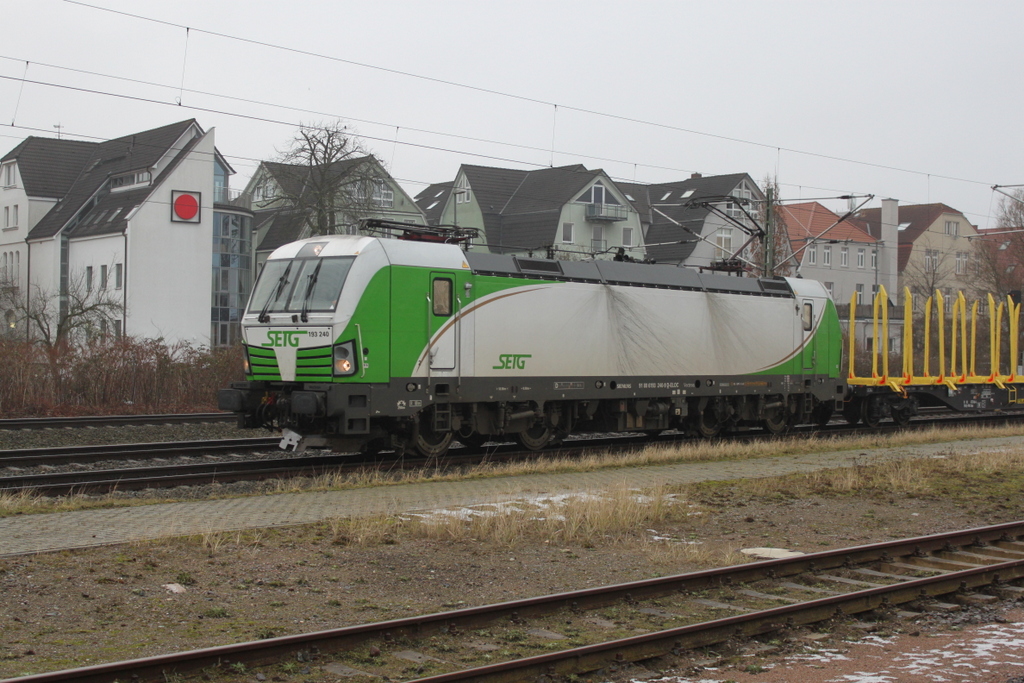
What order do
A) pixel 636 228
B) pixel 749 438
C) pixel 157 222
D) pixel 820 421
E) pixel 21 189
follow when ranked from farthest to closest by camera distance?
pixel 636 228 < pixel 21 189 < pixel 157 222 < pixel 820 421 < pixel 749 438

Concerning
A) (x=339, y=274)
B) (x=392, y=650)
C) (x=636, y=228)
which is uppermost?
(x=636, y=228)

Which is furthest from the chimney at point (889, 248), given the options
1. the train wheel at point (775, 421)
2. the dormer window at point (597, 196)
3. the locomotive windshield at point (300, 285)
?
the locomotive windshield at point (300, 285)

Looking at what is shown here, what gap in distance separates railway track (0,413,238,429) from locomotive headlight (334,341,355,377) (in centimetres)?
882

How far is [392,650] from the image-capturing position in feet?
20.9

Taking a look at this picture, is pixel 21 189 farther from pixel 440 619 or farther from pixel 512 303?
pixel 440 619

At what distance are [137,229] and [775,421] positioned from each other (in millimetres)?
34061

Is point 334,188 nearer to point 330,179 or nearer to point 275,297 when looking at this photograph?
point 330,179

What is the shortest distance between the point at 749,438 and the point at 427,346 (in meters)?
8.34

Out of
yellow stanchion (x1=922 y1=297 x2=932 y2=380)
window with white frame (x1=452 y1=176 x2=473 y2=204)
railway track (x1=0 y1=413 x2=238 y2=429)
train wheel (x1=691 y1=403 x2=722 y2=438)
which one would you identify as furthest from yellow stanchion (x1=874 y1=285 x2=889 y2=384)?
window with white frame (x1=452 y1=176 x2=473 y2=204)

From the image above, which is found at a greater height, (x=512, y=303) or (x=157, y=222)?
(x=157, y=222)

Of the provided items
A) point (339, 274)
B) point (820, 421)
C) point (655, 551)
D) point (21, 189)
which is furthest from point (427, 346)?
point (21, 189)

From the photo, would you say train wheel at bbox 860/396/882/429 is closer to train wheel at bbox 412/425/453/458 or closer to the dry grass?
the dry grass

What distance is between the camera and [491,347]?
16.3m

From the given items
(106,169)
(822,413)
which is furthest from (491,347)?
(106,169)
